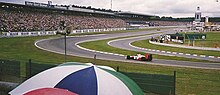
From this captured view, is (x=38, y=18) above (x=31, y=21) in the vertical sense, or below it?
above

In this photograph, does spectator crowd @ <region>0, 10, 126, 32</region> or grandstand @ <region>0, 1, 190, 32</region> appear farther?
grandstand @ <region>0, 1, 190, 32</region>

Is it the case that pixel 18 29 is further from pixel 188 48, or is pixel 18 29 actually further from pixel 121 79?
pixel 121 79

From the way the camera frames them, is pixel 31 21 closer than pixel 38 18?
Yes

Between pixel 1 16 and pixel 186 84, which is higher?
pixel 1 16

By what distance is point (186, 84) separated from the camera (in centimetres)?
1408

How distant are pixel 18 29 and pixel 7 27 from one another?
2830 mm

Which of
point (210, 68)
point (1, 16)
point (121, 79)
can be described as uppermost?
point (1, 16)

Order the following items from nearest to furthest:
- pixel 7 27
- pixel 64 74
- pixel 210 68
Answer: pixel 64 74
pixel 210 68
pixel 7 27

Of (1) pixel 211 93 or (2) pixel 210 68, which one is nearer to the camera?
(1) pixel 211 93

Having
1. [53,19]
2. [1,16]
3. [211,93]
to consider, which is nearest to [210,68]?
[211,93]

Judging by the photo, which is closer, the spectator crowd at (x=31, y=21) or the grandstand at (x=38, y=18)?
the spectator crowd at (x=31, y=21)

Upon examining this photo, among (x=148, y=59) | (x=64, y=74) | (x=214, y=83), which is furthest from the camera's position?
(x=148, y=59)

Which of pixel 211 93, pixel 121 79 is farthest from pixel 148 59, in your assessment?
pixel 121 79

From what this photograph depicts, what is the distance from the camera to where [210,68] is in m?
22.3
